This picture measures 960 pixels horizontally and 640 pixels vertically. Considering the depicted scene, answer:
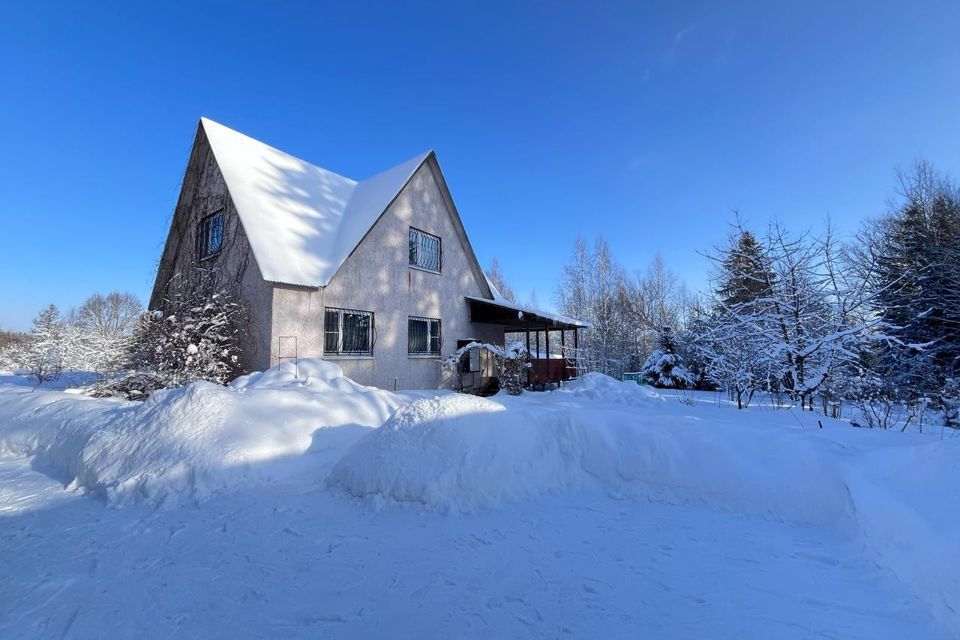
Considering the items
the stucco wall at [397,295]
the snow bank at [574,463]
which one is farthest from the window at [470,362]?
the snow bank at [574,463]

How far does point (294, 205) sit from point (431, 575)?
38.2 ft

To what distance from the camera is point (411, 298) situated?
Result: 12.0 meters

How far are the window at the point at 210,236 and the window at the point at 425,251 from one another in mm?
5452

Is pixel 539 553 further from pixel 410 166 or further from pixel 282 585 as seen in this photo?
pixel 410 166

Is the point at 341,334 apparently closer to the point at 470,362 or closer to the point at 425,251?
the point at 425,251

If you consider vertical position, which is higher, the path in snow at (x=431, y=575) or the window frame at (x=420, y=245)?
the window frame at (x=420, y=245)

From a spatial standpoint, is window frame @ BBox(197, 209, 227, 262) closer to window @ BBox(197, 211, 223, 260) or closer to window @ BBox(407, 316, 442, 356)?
window @ BBox(197, 211, 223, 260)

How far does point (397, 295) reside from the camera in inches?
455

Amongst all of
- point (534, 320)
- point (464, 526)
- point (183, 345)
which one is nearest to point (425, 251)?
point (534, 320)

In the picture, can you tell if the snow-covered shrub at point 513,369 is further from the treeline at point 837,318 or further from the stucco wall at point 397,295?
the treeline at point 837,318

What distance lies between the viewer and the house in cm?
929

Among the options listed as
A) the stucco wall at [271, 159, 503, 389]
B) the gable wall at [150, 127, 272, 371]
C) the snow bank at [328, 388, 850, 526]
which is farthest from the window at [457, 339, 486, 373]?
the snow bank at [328, 388, 850, 526]

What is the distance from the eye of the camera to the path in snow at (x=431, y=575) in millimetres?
2096

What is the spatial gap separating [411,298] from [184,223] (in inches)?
307
